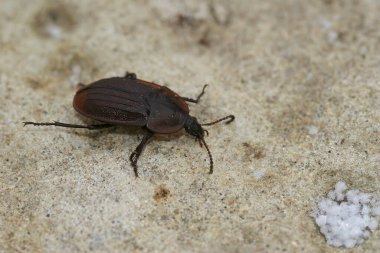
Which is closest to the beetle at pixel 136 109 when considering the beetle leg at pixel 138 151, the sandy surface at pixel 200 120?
the beetle leg at pixel 138 151

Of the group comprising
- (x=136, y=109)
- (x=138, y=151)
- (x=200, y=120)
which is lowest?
(x=138, y=151)

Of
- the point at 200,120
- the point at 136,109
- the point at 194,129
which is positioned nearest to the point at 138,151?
the point at 136,109

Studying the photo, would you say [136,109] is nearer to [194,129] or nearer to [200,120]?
[194,129]

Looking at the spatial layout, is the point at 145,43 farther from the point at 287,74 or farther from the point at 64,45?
the point at 287,74

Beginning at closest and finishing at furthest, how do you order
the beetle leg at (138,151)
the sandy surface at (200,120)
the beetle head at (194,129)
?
the sandy surface at (200,120) → the beetle leg at (138,151) → the beetle head at (194,129)

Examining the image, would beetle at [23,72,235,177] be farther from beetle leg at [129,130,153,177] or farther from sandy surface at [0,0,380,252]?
sandy surface at [0,0,380,252]

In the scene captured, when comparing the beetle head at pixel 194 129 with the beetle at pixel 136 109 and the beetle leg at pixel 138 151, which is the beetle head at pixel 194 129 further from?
the beetle leg at pixel 138 151

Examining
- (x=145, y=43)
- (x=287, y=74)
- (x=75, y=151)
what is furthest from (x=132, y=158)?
(x=287, y=74)
